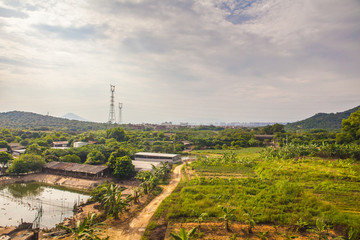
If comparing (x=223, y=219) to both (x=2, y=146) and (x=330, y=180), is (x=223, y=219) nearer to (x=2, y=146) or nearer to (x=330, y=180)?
(x=330, y=180)

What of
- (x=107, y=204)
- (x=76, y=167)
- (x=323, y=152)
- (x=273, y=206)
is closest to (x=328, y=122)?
(x=323, y=152)

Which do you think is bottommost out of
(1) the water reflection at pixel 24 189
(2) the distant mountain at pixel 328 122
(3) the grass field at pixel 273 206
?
(1) the water reflection at pixel 24 189

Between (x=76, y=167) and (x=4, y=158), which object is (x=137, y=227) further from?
(x=4, y=158)

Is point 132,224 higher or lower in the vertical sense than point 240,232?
lower

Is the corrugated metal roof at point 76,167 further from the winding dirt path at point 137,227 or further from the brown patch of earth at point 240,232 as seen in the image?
the brown patch of earth at point 240,232

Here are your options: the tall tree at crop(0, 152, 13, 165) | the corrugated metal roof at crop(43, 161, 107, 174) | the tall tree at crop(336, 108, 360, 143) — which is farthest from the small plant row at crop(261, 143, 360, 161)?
the tall tree at crop(0, 152, 13, 165)

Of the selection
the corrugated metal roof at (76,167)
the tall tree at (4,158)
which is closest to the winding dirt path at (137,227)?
the corrugated metal roof at (76,167)
